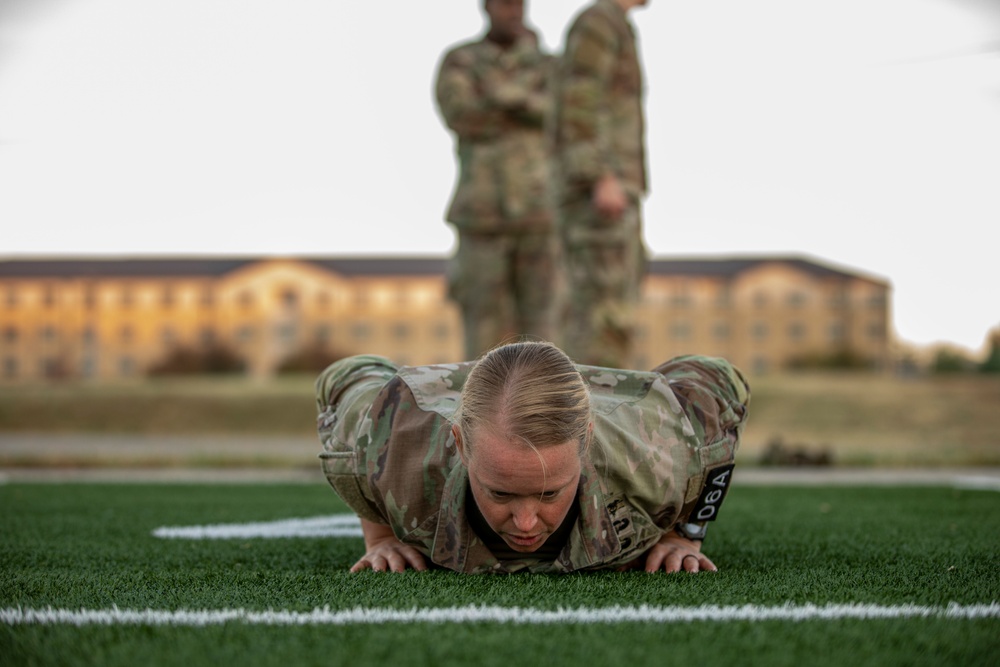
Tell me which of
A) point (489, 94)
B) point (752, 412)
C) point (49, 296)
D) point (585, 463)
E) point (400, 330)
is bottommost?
point (400, 330)

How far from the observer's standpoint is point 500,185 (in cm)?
695

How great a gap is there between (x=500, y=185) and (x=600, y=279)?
49.9 inches

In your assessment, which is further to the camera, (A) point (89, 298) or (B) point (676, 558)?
(A) point (89, 298)

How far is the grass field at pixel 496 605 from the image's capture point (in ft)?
5.24

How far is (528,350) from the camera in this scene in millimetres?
2100

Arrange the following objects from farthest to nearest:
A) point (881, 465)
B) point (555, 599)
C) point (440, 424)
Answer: point (881, 465), point (440, 424), point (555, 599)

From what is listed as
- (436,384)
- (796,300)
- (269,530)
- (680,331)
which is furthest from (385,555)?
(796,300)

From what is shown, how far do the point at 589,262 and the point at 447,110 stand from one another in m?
1.69

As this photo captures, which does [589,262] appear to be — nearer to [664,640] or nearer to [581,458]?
[581,458]

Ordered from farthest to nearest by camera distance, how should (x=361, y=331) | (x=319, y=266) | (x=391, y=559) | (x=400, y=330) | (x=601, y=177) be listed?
(x=319, y=266), (x=361, y=331), (x=400, y=330), (x=601, y=177), (x=391, y=559)

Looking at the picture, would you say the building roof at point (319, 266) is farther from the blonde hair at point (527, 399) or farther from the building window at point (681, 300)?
the blonde hair at point (527, 399)

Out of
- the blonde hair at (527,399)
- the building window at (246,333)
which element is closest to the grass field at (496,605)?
the blonde hair at (527,399)

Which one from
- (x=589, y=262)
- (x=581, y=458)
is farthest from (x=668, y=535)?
(x=589, y=262)

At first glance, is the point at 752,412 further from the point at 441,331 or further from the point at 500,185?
the point at 441,331
